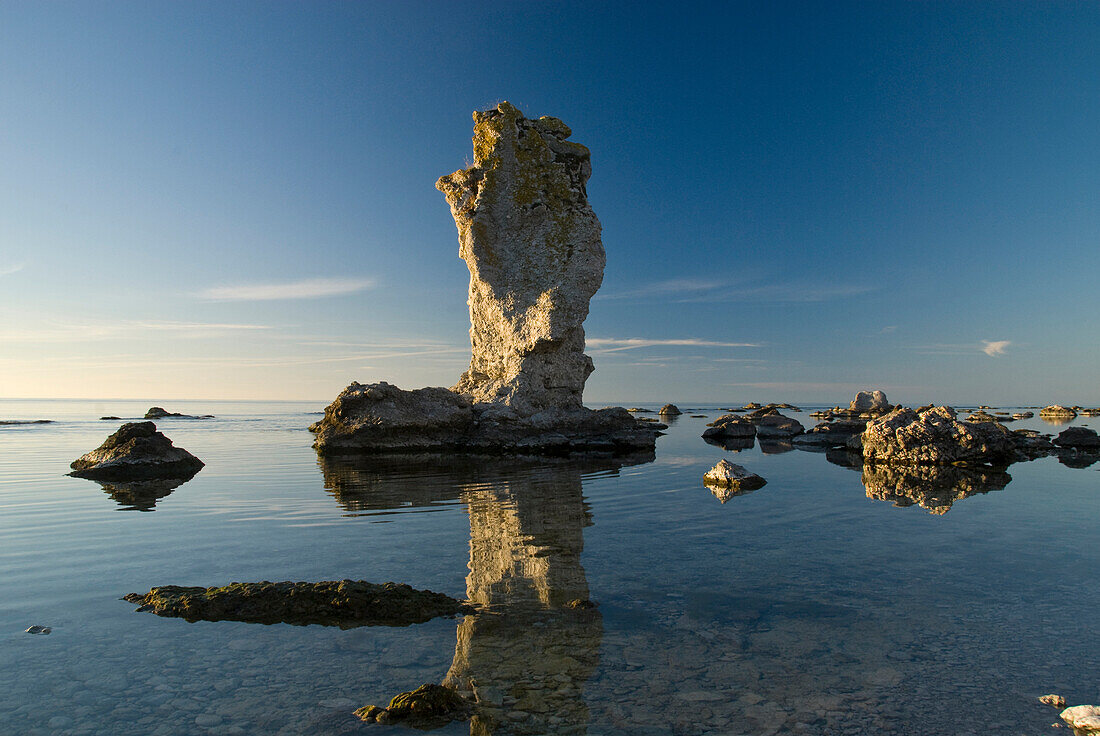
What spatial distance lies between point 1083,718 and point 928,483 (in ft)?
46.8

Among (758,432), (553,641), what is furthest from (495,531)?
(758,432)

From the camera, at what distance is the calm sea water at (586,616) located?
401 cm

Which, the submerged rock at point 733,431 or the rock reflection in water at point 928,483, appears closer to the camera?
the rock reflection in water at point 928,483

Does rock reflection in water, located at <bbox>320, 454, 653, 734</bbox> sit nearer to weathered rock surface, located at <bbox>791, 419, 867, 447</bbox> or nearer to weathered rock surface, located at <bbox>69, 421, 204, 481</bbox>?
weathered rock surface, located at <bbox>69, 421, 204, 481</bbox>

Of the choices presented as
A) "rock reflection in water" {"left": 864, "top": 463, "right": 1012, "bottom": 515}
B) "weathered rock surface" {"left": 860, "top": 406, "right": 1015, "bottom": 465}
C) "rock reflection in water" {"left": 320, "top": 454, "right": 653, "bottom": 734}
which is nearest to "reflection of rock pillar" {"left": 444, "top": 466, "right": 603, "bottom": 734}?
"rock reflection in water" {"left": 320, "top": 454, "right": 653, "bottom": 734}


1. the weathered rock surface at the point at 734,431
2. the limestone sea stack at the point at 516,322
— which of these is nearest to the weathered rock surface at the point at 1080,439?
the weathered rock surface at the point at 734,431

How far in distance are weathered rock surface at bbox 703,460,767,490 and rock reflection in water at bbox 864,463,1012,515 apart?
265 cm

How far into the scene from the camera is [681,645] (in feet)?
16.5

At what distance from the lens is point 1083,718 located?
3746mm

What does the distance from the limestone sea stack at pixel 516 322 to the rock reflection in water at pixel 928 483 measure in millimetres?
10856

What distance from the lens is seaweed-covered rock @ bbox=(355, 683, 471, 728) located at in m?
3.81

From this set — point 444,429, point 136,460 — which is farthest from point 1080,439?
point 136,460

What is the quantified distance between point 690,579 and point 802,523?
4.52 m

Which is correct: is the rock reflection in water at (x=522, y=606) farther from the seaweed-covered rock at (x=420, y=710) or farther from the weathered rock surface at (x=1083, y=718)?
the weathered rock surface at (x=1083, y=718)
